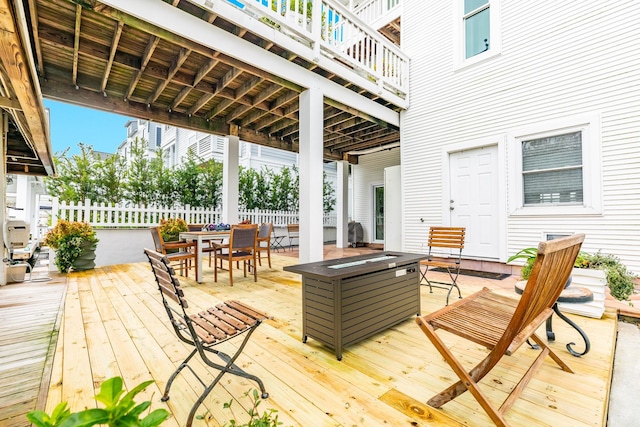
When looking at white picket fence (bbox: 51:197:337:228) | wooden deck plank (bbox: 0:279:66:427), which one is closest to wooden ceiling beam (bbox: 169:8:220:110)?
white picket fence (bbox: 51:197:337:228)

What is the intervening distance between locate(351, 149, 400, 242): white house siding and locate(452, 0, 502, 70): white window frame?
387cm

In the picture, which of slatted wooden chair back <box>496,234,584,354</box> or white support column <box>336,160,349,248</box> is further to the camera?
white support column <box>336,160,349,248</box>

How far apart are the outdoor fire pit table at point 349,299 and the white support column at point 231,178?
16.2 feet

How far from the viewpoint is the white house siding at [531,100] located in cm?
389

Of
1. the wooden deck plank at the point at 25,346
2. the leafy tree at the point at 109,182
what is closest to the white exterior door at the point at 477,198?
the wooden deck plank at the point at 25,346

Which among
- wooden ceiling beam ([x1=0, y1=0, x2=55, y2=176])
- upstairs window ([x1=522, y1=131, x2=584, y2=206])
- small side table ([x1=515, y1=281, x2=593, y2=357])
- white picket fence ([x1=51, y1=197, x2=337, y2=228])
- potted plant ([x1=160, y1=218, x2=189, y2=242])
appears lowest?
small side table ([x1=515, y1=281, x2=593, y2=357])

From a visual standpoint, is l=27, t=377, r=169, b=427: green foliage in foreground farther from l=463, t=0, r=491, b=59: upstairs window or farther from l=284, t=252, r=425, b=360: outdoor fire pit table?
l=463, t=0, r=491, b=59: upstairs window

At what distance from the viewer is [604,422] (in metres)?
1.43

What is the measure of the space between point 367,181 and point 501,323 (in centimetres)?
851

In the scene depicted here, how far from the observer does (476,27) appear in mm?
5371

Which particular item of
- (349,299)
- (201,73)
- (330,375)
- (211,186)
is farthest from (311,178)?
(211,186)

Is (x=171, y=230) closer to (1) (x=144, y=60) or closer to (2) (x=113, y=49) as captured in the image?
(1) (x=144, y=60)

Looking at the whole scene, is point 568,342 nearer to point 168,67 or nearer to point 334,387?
point 334,387

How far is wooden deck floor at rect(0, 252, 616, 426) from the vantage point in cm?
150
